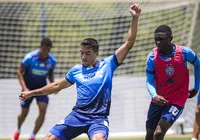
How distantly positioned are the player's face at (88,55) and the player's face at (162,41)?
1.08 m

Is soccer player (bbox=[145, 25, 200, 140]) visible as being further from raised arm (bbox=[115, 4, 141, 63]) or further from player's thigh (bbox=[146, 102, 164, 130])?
raised arm (bbox=[115, 4, 141, 63])

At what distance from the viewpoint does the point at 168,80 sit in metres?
9.47

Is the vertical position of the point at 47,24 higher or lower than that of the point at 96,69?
higher

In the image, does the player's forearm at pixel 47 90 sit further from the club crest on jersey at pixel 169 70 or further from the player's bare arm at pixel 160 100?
the club crest on jersey at pixel 169 70

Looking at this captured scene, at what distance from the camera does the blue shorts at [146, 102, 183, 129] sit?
927 cm

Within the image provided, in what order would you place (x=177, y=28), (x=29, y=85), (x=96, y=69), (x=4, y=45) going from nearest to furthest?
(x=96, y=69) → (x=29, y=85) → (x=177, y=28) → (x=4, y=45)

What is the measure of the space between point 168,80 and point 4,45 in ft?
38.2

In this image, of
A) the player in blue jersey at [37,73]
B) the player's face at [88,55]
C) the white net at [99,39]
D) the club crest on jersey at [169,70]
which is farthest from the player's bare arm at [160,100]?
the white net at [99,39]

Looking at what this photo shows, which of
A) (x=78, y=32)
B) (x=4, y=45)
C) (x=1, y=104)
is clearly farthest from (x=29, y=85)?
(x=78, y=32)

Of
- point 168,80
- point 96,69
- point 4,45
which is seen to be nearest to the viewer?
point 96,69

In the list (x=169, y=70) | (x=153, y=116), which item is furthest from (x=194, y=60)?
(x=153, y=116)

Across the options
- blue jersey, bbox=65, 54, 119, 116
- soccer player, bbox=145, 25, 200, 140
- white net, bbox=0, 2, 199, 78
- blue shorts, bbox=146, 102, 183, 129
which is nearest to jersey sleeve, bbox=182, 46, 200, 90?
soccer player, bbox=145, 25, 200, 140

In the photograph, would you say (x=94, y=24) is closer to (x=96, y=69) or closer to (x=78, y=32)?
(x=78, y=32)

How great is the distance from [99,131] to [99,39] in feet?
38.7
